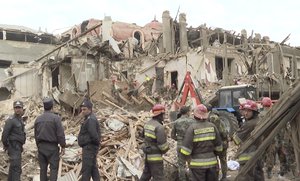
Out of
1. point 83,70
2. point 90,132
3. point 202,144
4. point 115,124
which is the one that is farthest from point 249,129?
point 83,70

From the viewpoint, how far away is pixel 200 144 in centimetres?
604

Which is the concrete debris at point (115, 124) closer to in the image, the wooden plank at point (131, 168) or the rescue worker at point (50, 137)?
the wooden plank at point (131, 168)

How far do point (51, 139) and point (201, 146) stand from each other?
2749 millimetres

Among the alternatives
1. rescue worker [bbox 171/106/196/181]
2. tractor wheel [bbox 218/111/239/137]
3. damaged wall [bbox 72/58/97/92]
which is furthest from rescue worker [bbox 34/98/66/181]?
damaged wall [bbox 72/58/97/92]

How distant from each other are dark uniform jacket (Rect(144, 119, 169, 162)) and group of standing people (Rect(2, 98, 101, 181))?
0.95m

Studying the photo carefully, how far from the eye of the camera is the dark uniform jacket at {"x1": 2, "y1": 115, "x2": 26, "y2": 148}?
7.65 meters

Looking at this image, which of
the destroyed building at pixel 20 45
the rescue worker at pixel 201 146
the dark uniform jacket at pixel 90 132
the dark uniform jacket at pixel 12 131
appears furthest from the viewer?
the destroyed building at pixel 20 45

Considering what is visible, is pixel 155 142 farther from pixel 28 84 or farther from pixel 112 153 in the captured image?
pixel 28 84

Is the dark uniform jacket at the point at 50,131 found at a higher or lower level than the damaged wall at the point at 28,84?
lower

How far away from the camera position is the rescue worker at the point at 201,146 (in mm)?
6023

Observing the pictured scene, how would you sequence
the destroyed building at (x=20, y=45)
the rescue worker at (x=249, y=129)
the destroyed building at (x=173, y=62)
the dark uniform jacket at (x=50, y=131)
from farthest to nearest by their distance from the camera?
Answer: the destroyed building at (x=20, y=45)
the destroyed building at (x=173, y=62)
the dark uniform jacket at (x=50, y=131)
the rescue worker at (x=249, y=129)

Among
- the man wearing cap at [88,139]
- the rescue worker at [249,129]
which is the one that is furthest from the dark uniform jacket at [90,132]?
the rescue worker at [249,129]

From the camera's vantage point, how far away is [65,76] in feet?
75.0

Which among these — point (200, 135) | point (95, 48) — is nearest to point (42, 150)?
point (200, 135)
